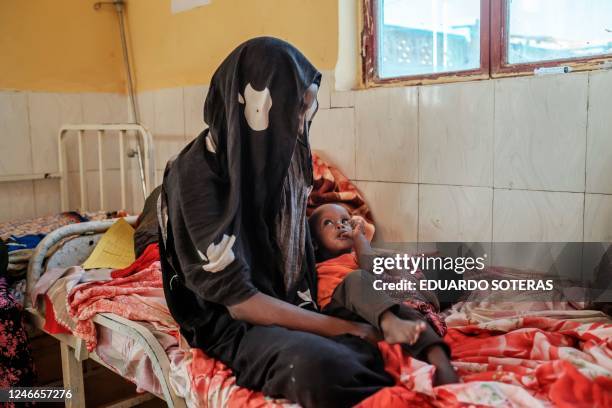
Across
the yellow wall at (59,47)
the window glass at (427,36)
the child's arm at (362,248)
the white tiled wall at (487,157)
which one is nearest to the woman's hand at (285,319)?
the child's arm at (362,248)

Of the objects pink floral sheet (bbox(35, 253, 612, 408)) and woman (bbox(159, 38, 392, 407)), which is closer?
pink floral sheet (bbox(35, 253, 612, 408))

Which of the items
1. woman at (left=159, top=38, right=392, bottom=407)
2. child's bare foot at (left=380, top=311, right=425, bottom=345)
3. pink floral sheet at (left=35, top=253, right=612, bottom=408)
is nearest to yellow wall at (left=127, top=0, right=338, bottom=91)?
woman at (left=159, top=38, right=392, bottom=407)

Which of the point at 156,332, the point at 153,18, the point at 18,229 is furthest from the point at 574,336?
the point at 153,18

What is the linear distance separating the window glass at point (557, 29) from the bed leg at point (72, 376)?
1862 mm

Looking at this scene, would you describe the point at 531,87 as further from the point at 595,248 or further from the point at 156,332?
the point at 156,332

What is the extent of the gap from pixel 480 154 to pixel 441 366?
925mm

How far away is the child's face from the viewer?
6.27 feet

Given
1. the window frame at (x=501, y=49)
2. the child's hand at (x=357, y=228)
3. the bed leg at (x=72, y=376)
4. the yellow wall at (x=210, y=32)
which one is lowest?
the bed leg at (x=72, y=376)

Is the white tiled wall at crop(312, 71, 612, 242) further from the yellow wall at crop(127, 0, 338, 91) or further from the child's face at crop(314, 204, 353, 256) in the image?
the child's face at crop(314, 204, 353, 256)

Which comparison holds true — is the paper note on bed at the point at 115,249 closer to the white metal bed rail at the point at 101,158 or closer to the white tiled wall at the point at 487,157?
the white metal bed rail at the point at 101,158

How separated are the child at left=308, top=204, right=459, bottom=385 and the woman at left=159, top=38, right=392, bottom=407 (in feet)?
0.20

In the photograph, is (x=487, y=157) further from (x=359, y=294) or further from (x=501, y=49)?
(x=359, y=294)

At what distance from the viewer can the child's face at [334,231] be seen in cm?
191

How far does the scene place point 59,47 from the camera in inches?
130
